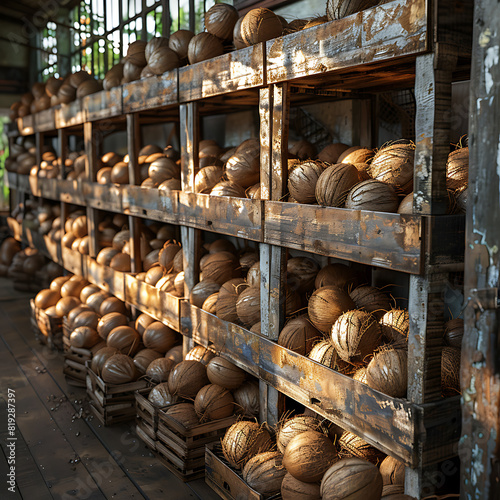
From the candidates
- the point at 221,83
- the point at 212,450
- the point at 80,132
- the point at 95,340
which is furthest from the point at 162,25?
the point at 212,450

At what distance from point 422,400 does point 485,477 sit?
40 cm

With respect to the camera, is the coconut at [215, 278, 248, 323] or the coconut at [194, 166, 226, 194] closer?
the coconut at [215, 278, 248, 323]

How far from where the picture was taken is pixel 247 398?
371 centimetres

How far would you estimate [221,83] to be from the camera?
11.6 ft

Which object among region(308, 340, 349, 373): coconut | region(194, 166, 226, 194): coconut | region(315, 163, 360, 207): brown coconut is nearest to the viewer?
region(315, 163, 360, 207): brown coconut

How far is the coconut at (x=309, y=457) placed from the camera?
9.05 feet

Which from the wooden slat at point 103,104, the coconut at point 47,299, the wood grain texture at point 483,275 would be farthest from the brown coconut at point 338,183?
the coconut at point 47,299

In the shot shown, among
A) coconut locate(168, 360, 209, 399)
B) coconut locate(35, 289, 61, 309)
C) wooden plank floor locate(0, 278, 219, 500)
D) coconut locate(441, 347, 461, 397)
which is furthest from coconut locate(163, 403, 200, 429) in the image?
coconut locate(35, 289, 61, 309)

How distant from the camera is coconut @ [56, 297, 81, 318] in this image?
6.14m

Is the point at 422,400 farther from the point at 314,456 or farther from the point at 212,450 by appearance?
the point at 212,450

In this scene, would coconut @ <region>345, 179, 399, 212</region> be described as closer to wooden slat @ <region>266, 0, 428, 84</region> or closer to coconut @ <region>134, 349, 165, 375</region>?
wooden slat @ <region>266, 0, 428, 84</region>

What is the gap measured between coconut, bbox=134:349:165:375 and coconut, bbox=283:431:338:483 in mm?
2021

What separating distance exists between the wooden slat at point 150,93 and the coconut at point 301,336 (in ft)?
6.78

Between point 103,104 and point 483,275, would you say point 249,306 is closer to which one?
point 483,275
